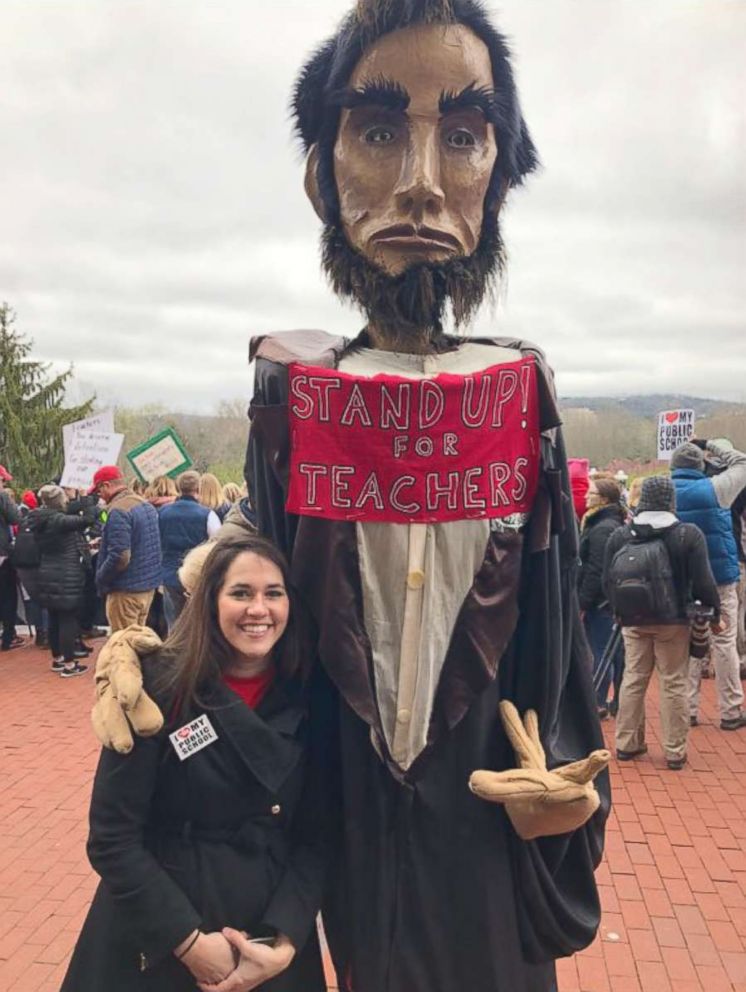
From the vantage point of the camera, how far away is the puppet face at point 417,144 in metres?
1.63

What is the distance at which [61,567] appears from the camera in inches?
268

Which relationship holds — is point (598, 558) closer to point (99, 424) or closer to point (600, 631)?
point (600, 631)

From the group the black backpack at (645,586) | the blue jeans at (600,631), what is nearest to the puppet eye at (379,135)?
the black backpack at (645,586)

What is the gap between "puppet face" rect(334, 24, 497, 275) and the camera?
5.33 ft

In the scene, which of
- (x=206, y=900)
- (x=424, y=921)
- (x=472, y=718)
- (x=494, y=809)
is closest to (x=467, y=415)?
(x=472, y=718)

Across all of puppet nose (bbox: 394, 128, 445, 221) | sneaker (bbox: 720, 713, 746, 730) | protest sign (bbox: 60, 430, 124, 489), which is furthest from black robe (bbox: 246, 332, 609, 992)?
protest sign (bbox: 60, 430, 124, 489)

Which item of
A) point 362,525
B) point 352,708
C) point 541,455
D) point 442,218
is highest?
point 442,218

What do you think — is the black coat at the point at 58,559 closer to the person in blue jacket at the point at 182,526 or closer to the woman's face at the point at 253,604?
the person in blue jacket at the point at 182,526

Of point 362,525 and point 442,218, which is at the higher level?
point 442,218

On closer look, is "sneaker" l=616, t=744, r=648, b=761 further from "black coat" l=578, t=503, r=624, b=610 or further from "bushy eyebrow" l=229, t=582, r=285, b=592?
"bushy eyebrow" l=229, t=582, r=285, b=592

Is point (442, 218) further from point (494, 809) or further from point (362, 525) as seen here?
point (494, 809)

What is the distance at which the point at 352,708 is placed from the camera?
160 centimetres

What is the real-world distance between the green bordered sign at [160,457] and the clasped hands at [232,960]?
21.0 feet

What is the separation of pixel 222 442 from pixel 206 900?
34469 mm
